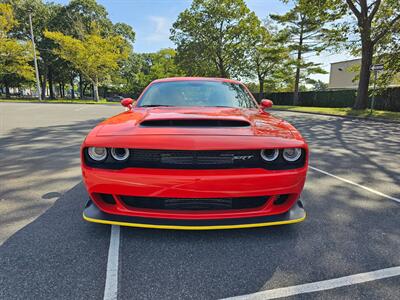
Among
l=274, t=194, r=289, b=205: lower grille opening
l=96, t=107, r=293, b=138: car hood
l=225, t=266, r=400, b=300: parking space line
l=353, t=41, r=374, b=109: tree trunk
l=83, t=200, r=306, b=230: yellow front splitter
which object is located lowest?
l=225, t=266, r=400, b=300: parking space line

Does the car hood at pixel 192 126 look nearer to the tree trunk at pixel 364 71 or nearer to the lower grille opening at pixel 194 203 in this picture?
the lower grille opening at pixel 194 203

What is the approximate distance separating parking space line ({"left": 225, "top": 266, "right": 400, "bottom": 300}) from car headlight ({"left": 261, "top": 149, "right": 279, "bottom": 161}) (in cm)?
89

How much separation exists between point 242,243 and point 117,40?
120 feet

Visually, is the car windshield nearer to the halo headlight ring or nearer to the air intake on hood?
the air intake on hood

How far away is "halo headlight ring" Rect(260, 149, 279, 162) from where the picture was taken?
202 cm

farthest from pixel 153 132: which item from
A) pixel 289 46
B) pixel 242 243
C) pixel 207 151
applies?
pixel 289 46

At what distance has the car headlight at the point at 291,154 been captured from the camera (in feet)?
6.79

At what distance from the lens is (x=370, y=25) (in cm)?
1506

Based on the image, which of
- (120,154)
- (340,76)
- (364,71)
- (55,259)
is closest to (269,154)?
(120,154)

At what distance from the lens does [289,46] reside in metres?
27.2

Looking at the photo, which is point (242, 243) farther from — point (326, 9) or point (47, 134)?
point (326, 9)

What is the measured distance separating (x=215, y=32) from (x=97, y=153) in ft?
105

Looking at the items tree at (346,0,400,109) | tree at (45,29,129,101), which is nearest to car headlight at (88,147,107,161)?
tree at (346,0,400,109)

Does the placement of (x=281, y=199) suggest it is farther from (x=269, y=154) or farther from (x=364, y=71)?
(x=364, y=71)
